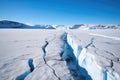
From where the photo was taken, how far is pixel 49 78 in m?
1.40

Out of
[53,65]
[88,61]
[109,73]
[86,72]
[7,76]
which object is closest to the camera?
[7,76]

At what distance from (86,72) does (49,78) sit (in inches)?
39.6

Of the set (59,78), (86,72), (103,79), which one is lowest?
(86,72)

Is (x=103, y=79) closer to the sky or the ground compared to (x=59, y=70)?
closer to the ground

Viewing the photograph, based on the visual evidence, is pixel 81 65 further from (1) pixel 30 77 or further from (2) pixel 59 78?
(1) pixel 30 77

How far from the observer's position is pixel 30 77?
4.57 ft

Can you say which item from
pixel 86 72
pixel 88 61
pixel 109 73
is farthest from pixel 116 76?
pixel 88 61

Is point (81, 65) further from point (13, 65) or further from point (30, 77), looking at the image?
point (13, 65)

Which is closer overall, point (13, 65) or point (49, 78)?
point (49, 78)

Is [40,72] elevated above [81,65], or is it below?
above

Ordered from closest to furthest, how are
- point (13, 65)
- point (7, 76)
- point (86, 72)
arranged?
point (7, 76)
point (13, 65)
point (86, 72)

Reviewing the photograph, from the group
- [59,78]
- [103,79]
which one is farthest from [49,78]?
[103,79]

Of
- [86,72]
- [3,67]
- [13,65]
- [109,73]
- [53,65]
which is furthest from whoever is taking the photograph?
[86,72]

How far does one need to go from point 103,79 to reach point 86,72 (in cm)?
52
